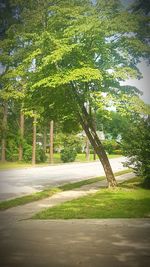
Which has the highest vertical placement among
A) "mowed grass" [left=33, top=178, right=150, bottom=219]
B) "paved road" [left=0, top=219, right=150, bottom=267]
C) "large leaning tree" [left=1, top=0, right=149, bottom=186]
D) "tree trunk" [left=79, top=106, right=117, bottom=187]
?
"large leaning tree" [left=1, top=0, right=149, bottom=186]

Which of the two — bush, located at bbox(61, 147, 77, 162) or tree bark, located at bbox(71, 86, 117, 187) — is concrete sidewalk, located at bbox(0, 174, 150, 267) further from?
bush, located at bbox(61, 147, 77, 162)

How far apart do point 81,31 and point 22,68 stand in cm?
319

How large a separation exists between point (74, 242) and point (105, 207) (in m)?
4.68

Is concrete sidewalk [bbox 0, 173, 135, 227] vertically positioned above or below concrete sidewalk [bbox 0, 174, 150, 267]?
above

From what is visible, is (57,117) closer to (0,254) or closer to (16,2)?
(16,2)

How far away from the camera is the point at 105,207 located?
1162 centimetres

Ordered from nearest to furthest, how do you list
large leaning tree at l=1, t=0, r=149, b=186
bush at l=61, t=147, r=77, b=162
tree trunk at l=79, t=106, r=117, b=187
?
large leaning tree at l=1, t=0, r=149, b=186, tree trunk at l=79, t=106, r=117, b=187, bush at l=61, t=147, r=77, b=162

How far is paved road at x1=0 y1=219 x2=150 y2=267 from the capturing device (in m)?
5.85

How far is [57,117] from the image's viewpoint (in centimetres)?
1741

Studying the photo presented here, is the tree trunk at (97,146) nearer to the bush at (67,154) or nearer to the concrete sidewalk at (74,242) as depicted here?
the concrete sidewalk at (74,242)

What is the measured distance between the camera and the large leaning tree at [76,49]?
1399 cm

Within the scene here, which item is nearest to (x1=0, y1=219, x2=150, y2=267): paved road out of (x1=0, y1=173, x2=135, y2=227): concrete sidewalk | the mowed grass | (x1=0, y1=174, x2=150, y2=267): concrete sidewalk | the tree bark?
(x1=0, y1=174, x2=150, y2=267): concrete sidewalk

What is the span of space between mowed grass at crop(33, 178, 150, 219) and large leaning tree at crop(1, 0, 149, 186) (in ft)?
12.3

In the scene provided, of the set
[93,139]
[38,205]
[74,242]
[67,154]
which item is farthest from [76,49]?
[67,154]
